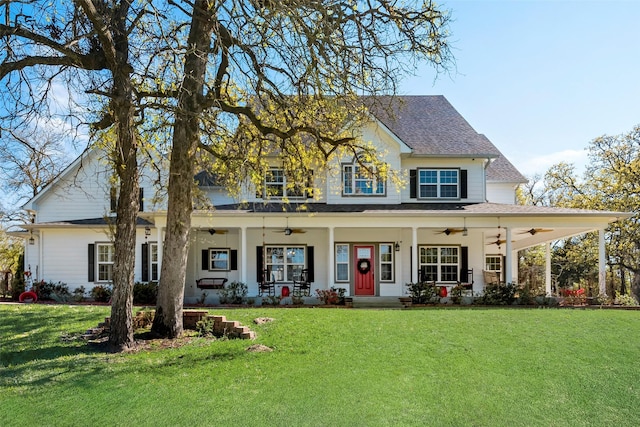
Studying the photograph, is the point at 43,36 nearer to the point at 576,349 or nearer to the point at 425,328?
the point at 425,328

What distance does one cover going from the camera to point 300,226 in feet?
55.4

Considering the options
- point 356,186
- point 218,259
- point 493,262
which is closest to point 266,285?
point 218,259

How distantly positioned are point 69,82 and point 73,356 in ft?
16.1

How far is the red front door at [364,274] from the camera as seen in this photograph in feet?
61.2

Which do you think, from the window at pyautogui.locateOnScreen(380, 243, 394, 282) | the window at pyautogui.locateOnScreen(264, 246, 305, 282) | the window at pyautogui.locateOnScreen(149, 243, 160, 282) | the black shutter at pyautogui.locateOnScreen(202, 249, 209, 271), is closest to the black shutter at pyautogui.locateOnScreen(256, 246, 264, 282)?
the window at pyautogui.locateOnScreen(264, 246, 305, 282)

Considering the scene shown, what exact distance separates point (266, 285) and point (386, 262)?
15.7 feet

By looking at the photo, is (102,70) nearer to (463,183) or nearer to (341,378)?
(341,378)

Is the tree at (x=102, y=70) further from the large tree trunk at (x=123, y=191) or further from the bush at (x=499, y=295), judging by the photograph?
the bush at (x=499, y=295)

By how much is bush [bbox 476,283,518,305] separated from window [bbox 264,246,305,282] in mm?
6873

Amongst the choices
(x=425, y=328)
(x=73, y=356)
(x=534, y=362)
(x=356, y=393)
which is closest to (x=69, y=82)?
(x=73, y=356)

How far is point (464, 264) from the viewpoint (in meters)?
18.5

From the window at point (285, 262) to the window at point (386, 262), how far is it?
3130mm

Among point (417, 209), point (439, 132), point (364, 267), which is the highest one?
point (439, 132)

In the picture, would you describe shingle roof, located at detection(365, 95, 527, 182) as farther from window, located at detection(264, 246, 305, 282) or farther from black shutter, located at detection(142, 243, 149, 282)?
black shutter, located at detection(142, 243, 149, 282)
